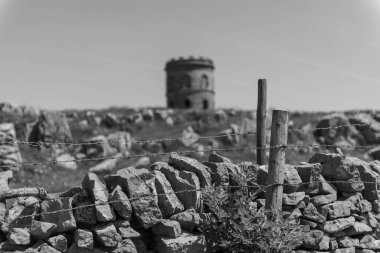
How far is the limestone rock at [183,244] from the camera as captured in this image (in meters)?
6.60

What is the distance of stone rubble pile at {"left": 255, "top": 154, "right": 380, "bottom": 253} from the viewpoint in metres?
7.96

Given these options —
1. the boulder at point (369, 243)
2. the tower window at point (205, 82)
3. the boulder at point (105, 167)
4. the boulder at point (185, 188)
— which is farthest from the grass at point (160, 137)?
the tower window at point (205, 82)

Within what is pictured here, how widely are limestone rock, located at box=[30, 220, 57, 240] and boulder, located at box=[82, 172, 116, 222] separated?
63 cm

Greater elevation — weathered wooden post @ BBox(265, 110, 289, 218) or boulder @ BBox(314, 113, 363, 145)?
weathered wooden post @ BBox(265, 110, 289, 218)

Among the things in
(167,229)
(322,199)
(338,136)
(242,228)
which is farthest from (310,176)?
(338,136)

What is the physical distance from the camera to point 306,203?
26.8ft

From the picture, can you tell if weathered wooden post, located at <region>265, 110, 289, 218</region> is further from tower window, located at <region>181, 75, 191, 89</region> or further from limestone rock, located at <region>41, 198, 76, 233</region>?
tower window, located at <region>181, 75, 191, 89</region>

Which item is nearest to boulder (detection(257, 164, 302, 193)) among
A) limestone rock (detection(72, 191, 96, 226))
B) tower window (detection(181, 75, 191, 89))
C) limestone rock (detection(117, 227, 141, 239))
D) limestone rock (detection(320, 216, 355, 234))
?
limestone rock (detection(320, 216, 355, 234))

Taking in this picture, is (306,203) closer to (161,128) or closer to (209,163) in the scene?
(209,163)

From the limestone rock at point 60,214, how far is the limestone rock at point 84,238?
118mm

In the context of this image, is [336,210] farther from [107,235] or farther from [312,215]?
[107,235]

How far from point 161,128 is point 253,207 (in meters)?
29.1

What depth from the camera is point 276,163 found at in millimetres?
7617

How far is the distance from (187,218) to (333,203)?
3.04 m
